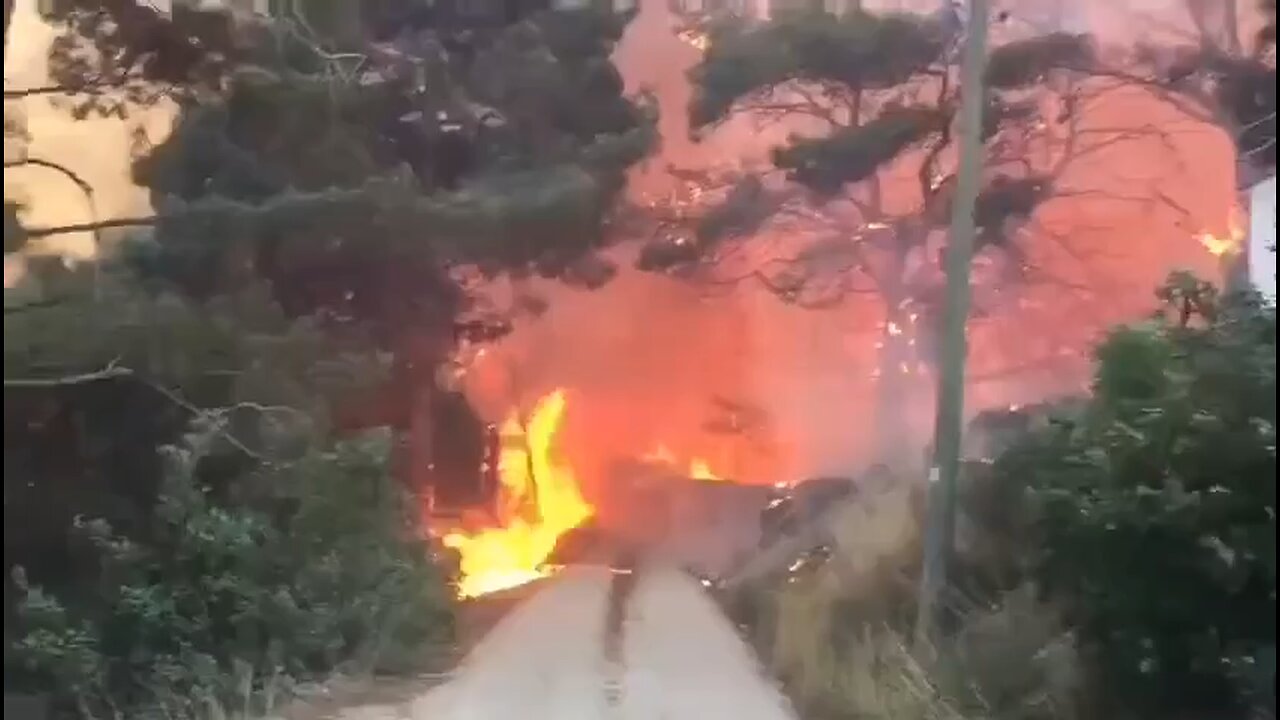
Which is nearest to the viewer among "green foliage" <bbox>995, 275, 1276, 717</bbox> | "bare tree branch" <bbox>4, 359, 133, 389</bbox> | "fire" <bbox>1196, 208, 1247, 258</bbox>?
"green foliage" <bbox>995, 275, 1276, 717</bbox>

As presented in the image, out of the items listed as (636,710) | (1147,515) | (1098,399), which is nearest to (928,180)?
(1098,399)

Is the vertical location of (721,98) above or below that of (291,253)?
above

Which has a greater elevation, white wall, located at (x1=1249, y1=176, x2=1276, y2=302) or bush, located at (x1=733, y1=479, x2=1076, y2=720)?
white wall, located at (x1=1249, y1=176, x2=1276, y2=302)

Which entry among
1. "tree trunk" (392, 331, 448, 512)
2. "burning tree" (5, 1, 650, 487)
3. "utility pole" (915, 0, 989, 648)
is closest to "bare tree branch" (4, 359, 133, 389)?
"burning tree" (5, 1, 650, 487)

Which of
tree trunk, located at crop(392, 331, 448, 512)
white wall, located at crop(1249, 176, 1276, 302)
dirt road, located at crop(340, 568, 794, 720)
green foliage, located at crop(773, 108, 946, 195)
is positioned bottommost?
dirt road, located at crop(340, 568, 794, 720)

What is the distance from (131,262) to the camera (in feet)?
6.49

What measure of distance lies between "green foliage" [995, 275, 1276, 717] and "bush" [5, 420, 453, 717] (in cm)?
83

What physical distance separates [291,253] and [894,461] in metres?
0.85

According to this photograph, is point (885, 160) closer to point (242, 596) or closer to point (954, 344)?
point (954, 344)

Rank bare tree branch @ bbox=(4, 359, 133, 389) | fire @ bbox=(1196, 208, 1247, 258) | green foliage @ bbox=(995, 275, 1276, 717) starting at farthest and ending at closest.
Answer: bare tree branch @ bbox=(4, 359, 133, 389)
fire @ bbox=(1196, 208, 1247, 258)
green foliage @ bbox=(995, 275, 1276, 717)

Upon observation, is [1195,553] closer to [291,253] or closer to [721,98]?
[721,98]

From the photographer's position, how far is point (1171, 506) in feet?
5.76

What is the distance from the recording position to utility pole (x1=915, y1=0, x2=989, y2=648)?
75.5 inches

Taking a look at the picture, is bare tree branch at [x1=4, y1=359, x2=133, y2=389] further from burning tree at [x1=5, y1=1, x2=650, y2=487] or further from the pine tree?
the pine tree
